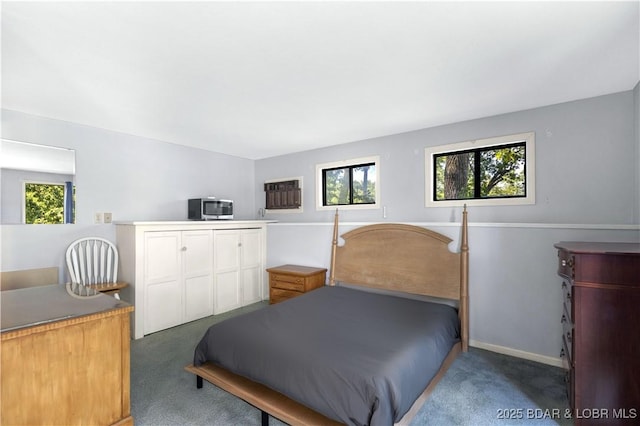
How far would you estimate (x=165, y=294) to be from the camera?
336 centimetres

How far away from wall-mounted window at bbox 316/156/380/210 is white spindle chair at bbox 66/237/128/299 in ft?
8.39

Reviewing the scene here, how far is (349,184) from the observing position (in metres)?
4.00

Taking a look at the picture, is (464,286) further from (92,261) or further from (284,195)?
(92,261)

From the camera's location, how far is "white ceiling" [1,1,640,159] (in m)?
1.46

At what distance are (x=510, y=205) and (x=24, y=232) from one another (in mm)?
4636

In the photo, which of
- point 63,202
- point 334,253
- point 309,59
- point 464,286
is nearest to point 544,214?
point 464,286

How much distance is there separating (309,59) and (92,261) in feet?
10.2

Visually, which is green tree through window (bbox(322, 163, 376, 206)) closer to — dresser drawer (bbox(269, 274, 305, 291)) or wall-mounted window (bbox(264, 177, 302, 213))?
wall-mounted window (bbox(264, 177, 302, 213))

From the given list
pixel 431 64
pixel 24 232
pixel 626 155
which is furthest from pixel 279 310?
pixel 626 155

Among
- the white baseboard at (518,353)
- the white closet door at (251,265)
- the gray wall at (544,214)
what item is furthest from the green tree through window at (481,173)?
the white closet door at (251,265)

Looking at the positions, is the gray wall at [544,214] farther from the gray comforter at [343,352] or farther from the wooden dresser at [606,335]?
the wooden dresser at [606,335]

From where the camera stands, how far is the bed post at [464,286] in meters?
2.75

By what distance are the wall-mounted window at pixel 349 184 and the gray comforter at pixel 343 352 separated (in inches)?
58.7

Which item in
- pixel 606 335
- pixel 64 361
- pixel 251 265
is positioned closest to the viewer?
pixel 64 361
